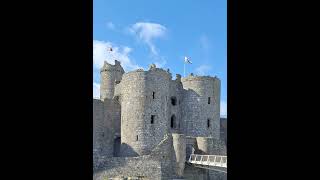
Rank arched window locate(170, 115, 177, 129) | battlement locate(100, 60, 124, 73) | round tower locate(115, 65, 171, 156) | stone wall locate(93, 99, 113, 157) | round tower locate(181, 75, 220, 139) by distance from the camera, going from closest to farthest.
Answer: round tower locate(115, 65, 171, 156) < stone wall locate(93, 99, 113, 157) < arched window locate(170, 115, 177, 129) < round tower locate(181, 75, 220, 139) < battlement locate(100, 60, 124, 73)

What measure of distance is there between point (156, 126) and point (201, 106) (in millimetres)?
4491

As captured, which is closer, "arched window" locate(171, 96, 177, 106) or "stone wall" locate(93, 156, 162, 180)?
"stone wall" locate(93, 156, 162, 180)

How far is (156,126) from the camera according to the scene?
29.1 meters

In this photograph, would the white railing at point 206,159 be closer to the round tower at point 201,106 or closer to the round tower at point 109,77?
the round tower at point 201,106

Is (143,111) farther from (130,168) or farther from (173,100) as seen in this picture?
(130,168)

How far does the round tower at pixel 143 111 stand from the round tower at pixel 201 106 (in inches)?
97.5

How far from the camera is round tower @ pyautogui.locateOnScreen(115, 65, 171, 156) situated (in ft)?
94.4

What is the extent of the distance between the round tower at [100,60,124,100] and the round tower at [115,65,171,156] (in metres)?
5.93

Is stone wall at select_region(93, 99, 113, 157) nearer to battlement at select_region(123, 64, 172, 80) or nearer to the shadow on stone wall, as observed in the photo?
the shadow on stone wall

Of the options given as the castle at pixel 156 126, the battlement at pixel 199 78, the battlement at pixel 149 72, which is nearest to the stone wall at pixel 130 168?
the castle at pixel 156 126

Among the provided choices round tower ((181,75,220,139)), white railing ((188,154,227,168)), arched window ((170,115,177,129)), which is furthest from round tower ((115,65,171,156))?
white railing ((188,154,227,168))

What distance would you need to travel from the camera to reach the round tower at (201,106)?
31.7 m

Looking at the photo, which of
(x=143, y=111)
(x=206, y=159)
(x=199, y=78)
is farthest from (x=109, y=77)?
(x=206, y=159)
